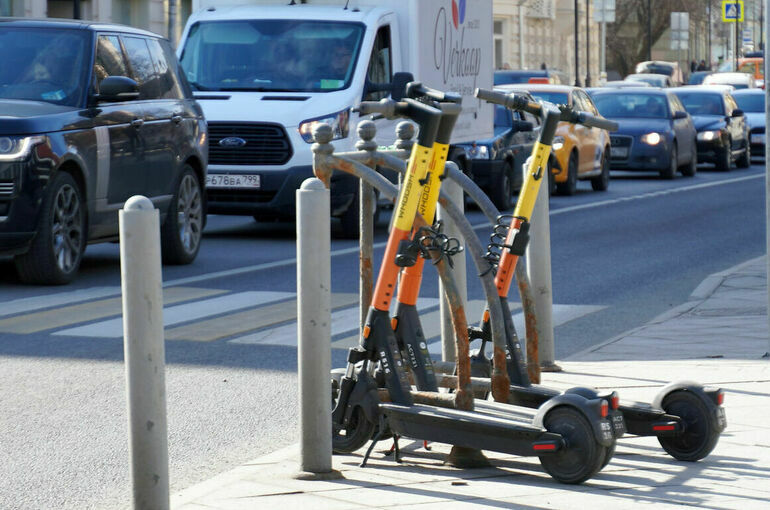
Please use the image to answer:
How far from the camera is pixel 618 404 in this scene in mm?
5395

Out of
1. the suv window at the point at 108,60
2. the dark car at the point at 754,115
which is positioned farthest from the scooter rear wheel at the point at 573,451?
the dark car at the point at 754,115

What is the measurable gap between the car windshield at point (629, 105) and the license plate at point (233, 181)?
13288 millimetres

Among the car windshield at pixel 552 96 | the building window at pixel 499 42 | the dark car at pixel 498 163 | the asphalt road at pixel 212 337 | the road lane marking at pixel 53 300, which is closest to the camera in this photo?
the asphalt road at pixel 212 337

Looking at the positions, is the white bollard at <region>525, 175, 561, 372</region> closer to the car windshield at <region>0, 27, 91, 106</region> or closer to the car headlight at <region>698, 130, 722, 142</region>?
the car windshield at <region>0, 27, 91, 106</region>

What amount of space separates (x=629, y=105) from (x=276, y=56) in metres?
13.1

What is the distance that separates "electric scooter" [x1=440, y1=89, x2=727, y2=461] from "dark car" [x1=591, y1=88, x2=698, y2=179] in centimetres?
2098

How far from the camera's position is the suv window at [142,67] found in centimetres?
1252

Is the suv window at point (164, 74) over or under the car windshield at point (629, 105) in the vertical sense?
over

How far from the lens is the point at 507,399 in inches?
223

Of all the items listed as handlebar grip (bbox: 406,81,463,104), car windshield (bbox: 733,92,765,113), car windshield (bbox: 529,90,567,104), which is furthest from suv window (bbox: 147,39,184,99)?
car windshield (bbox: 733,92,765,113)

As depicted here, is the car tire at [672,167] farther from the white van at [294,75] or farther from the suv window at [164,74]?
the suv window at [164,74]

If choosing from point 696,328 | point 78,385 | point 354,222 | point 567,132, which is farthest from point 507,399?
point 567,132

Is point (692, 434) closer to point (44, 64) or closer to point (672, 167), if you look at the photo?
point (44, 64)

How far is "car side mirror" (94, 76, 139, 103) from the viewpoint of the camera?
Answer: 11375mm
